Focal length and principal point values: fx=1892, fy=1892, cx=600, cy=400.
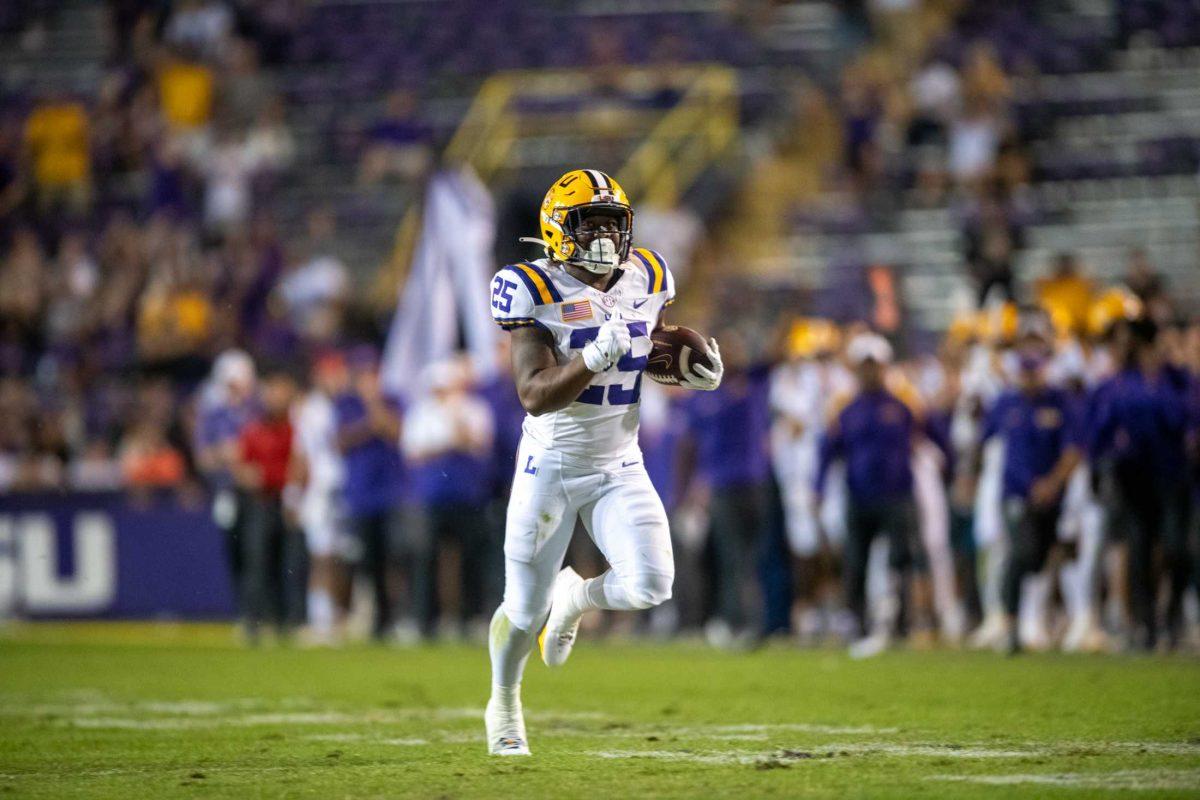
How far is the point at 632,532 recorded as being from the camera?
21.0 feet

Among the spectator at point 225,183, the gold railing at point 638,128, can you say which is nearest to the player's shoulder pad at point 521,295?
the gold railing at point 638,128

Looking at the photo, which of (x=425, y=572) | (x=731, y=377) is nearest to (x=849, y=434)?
(x=731, y=377)

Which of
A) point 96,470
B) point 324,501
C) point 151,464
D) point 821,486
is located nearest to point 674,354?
point 821,486

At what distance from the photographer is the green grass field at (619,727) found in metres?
5.73

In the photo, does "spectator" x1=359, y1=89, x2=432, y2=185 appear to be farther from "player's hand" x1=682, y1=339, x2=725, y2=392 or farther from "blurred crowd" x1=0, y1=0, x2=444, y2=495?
"player's hand" x1=682, y1=339, x2=725, y2=392

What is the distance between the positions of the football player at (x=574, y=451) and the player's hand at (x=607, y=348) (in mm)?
253

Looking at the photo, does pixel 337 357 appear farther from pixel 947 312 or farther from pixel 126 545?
pixel 947 312

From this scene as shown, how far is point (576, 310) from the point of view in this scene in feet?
21.3

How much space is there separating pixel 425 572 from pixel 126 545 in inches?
107

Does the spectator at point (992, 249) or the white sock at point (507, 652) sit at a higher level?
the spectator at point (992, 249)

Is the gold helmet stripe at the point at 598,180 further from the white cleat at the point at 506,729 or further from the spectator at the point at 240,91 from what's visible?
the spectator at the point at 240,91

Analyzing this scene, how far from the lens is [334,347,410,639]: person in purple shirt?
45.5 ft

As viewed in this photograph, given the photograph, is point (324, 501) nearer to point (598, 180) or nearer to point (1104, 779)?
point (598, 180)

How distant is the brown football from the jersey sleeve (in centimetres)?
16
